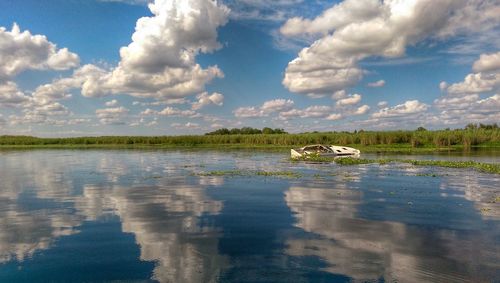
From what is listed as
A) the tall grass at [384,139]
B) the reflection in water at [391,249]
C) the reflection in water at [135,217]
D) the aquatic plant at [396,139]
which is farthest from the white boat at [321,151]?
the tall grass at [384,139]

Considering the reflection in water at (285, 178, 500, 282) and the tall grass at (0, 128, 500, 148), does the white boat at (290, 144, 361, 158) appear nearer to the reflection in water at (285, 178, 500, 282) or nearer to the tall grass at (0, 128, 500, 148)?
the reflection in water at (285, 178, 500, 282)

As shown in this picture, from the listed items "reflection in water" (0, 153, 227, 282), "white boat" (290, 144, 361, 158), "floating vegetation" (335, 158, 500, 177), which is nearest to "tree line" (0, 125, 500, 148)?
"white boat" (290, 144, 361, 158)

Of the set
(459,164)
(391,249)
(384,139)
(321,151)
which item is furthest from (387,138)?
(391,249)

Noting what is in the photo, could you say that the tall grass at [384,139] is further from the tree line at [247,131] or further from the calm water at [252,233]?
the calm water at [252,233]

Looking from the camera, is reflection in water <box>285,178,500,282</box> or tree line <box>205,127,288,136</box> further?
tree line <box>205,127,288,136</box>

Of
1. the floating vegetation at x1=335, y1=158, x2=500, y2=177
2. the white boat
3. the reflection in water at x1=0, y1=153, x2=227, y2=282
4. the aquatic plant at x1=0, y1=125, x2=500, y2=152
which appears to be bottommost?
the reflection in water at x1=0, y1=153, x2=227, y2=282

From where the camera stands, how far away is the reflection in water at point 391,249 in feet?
28.5

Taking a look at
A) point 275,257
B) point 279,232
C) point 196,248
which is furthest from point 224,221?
point 275,257

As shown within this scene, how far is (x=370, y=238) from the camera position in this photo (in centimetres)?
1145

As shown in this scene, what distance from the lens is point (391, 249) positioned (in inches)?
408

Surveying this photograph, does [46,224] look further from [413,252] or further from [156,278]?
[413,252]

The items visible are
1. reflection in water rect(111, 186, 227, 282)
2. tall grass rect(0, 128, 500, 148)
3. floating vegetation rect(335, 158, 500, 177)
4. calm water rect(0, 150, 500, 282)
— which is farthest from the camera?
tall grass rect(0, 128, 500, 148)

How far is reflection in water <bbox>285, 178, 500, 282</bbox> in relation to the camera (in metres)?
8.68

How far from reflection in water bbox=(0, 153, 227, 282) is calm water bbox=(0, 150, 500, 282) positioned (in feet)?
0.14
